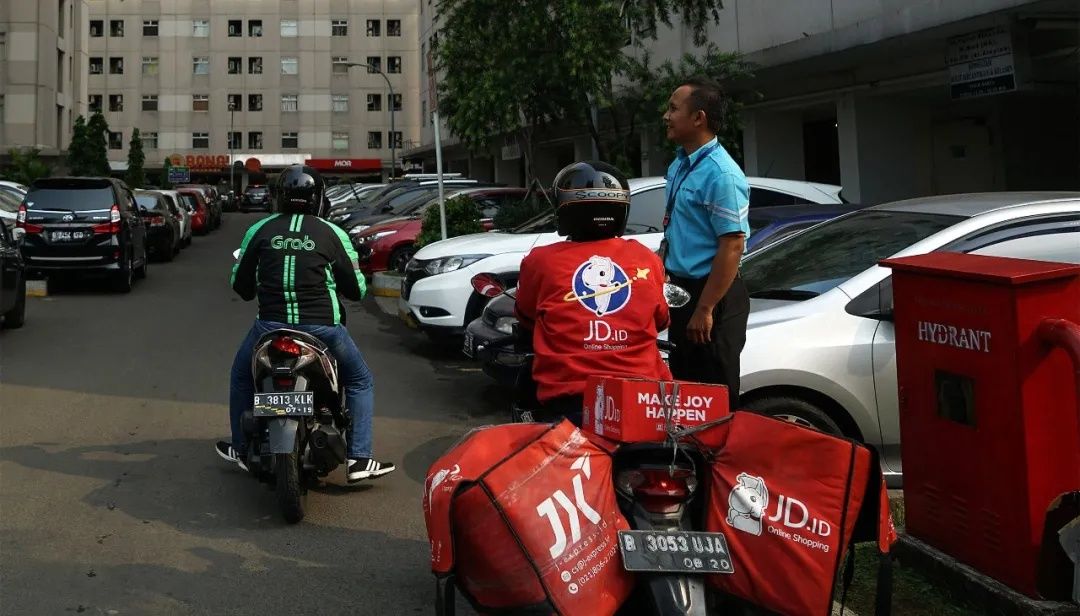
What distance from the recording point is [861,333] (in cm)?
560

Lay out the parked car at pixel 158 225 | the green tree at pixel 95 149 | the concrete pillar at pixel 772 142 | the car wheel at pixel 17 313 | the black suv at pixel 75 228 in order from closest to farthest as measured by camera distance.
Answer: the car wheel at pixel 17 313 → the black suv at pixel 75 228 → the concrete pillar at pixel 772 142 → the parked car at pixel 158 225 → the green tree at pixel 95 149

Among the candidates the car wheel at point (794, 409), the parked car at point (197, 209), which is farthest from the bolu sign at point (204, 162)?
the car wheel at point (794, 409)

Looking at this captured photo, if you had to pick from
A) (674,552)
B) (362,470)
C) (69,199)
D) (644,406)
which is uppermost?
(69,199)

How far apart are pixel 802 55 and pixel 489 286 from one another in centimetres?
799

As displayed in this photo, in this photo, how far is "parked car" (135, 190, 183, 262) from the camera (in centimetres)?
2275

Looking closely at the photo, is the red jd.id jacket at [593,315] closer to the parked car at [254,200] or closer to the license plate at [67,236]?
the license plate at [67,236]

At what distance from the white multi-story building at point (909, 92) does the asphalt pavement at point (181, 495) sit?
7265 mm

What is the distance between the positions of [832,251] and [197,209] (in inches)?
1263

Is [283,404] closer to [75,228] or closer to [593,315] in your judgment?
[593,315]

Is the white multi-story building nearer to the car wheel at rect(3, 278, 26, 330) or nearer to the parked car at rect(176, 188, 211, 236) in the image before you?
the car wheel at rect(3, 278, 26, 330)

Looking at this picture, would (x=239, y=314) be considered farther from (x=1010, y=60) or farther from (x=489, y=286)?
(x=1010, y=60)

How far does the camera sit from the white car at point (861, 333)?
218 inches

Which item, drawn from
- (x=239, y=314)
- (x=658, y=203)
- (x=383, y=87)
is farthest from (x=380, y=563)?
(x=383, y=87)

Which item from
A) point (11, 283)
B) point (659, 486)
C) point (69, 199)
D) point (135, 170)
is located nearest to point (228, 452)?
point (659, 486)
